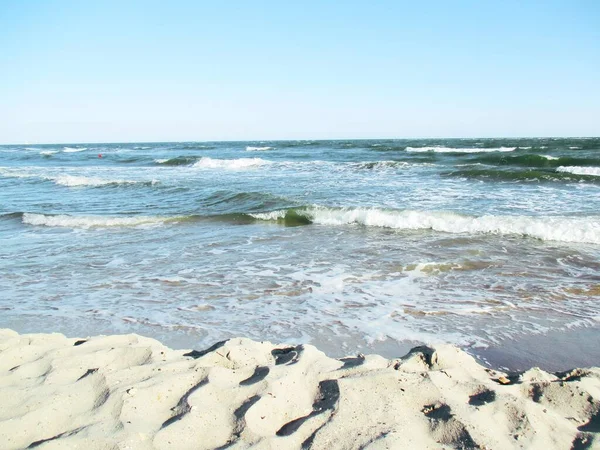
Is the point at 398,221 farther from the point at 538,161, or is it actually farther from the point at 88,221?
the point at 538,161

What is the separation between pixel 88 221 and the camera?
34.8ft

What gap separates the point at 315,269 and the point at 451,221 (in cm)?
416

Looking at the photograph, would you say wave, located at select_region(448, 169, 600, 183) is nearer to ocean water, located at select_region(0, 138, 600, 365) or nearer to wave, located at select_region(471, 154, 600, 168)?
ocean water, located at select_region(0, 138, 600, 365)

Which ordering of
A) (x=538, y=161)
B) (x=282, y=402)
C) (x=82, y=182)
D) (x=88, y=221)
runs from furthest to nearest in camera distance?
1. (x=538, y=161)
2. (x=82, y=182)
3. (x=88, y=221)
4. (x=282, y=402)

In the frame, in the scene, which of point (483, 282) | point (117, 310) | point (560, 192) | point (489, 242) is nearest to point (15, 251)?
point (117, 310)

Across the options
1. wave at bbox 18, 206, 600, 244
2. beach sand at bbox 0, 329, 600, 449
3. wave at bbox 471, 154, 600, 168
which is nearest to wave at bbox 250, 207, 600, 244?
wave at bbox 18, 206, 600, 244

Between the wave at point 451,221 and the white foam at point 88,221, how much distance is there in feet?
8.33

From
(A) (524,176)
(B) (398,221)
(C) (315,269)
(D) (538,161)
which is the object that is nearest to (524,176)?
(A) (524,176)

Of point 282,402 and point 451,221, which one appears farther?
point 451,221

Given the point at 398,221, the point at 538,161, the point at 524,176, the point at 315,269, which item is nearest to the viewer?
the point at 315,269

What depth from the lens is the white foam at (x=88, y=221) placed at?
1046cm

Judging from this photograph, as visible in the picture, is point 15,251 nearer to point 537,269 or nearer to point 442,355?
point 442,355

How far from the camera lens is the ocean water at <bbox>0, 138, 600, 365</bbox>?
171 inches

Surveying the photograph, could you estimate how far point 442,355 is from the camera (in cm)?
299
